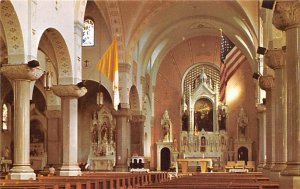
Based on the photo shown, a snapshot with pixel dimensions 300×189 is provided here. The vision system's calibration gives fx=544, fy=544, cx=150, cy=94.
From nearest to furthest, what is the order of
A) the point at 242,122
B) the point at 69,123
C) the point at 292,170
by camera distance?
the point at 292,170 < the point at 69,123 < the point at 242,122

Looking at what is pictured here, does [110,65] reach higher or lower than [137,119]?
higher

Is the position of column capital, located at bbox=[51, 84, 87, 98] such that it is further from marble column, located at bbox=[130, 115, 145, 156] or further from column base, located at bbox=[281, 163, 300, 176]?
marble column, located at bbox=[130, 115, 145, 156]

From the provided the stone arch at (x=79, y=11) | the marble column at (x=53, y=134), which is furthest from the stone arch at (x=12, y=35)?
the marble column at (x=53, y=134)

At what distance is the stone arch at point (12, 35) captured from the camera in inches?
631

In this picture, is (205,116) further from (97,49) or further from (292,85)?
(292,85)

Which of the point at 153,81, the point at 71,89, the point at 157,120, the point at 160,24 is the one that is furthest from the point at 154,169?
the point at 71,89

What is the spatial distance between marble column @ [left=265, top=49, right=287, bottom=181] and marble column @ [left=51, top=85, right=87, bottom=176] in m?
8.39

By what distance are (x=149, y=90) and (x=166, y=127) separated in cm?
313

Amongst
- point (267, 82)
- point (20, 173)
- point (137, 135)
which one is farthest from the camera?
point (137, 135)

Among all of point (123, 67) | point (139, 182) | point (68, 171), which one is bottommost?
point (139, 182)

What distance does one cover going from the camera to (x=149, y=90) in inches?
1620

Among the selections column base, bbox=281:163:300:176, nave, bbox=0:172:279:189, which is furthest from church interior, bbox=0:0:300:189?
nave, bbox=0:172:279:189

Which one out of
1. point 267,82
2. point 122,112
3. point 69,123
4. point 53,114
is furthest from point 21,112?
point 122,112

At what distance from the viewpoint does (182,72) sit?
42.3 metres
